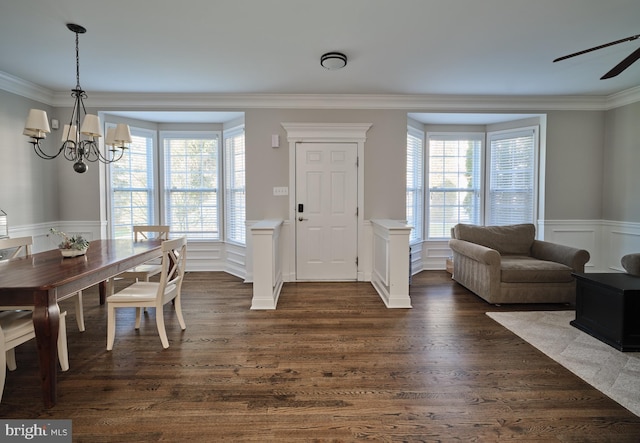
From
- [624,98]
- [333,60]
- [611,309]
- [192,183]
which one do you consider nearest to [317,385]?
[611,309]

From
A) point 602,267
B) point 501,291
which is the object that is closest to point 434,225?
point 501,291

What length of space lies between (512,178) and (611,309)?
2.91 meters

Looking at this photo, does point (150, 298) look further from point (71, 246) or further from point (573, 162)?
point (573, 162)

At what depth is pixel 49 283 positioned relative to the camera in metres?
1.89

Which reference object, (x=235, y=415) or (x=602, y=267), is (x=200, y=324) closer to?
(x=235, y=415)

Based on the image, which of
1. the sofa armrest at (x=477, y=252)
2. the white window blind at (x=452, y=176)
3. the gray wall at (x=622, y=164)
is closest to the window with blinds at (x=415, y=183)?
the white window blind at (x=452, y=176)

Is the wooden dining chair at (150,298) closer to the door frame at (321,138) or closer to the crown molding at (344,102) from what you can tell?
the door frame at (321,138)

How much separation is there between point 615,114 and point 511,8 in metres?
3.47

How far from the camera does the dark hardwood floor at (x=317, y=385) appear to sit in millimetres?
1732

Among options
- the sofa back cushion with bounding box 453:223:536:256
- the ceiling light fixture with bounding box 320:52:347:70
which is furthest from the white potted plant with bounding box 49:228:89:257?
the sofa back cushion with bounding box 453:223:536:256

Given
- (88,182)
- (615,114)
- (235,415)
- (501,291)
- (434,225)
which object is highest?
(615,114)

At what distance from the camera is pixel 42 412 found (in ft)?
6.08

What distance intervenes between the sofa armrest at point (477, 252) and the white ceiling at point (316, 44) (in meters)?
2.03

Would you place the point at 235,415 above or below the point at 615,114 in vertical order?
below
